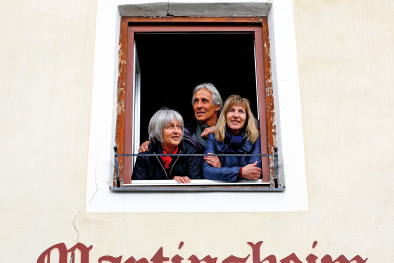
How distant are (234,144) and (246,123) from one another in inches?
9.8

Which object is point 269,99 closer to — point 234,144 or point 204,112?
point 234,144

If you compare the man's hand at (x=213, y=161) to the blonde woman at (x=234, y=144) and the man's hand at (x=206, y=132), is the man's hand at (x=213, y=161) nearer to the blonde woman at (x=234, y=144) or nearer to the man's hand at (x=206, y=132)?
the blonde woman at (x=234, y=144)

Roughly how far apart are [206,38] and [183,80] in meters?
1.50

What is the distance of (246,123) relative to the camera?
14.4ft

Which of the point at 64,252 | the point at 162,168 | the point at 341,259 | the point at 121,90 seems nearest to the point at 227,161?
the point at 162,168

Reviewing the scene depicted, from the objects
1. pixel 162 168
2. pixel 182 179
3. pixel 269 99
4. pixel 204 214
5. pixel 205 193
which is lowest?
pixel 204 214

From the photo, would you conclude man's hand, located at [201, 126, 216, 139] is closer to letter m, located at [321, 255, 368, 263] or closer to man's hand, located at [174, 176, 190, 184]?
man's hand, located at [174, 176, 190, 184]

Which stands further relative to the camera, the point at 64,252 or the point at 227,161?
the point at 227,161

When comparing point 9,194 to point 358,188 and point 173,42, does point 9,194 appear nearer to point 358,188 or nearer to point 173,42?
point 173,42

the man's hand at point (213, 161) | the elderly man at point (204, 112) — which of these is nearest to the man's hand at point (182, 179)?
the man's hand at point (213, 161)

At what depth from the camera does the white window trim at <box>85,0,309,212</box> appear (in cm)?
Result: 364

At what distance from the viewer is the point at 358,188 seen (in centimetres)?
371

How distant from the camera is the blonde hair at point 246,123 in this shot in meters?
4.19

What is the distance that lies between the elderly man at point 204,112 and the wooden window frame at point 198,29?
2.40ft
